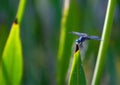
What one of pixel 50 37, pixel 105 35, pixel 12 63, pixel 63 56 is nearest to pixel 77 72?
pixel 105 35

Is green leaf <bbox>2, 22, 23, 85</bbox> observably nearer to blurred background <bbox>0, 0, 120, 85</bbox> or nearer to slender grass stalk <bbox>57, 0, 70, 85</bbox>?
slender grass stalk <bbox>57, 0, 70, 85</bbox>

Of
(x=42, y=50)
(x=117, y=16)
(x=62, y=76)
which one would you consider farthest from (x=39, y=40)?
(x=62, y=76)

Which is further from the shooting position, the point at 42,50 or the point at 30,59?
the point at 42,50

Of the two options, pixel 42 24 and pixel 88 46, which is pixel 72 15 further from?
pixel 42 24

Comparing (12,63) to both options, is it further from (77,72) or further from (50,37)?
(50,37)

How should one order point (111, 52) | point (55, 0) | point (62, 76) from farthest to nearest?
A: point (55, 0), point (111, 52), point (62, 76)
